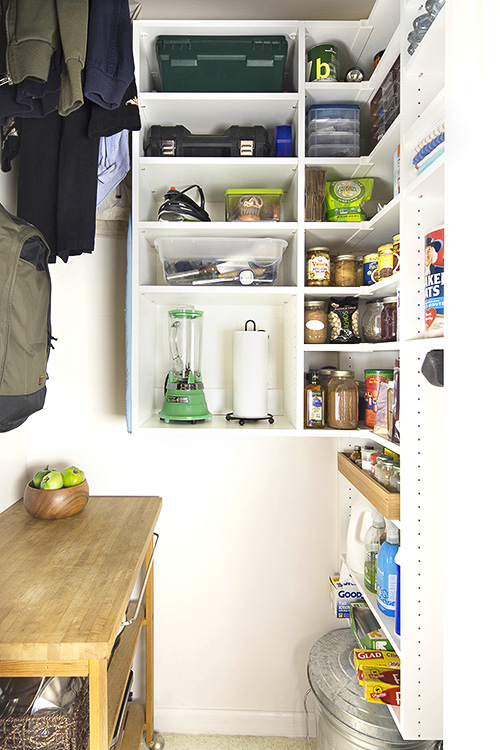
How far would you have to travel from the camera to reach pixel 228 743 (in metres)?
1.87

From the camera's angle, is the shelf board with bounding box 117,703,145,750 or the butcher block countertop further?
the shelf board with bounding box 117,703,145,750

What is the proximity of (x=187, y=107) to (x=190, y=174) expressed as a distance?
0.66 feet

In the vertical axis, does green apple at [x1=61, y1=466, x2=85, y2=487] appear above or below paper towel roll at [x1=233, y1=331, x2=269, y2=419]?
below

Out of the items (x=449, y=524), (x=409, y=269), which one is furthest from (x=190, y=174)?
(x=449, y=524)

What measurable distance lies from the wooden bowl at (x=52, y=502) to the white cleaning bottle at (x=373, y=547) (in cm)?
96

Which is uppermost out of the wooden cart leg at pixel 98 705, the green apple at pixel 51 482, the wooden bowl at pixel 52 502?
the green apple at pixel 51 482

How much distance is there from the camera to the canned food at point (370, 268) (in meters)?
1.51

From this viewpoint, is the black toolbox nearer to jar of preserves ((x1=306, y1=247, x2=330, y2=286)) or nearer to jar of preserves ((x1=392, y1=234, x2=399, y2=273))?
jar of preserves ((x1=306, y1=247, x2=330, y2=286))

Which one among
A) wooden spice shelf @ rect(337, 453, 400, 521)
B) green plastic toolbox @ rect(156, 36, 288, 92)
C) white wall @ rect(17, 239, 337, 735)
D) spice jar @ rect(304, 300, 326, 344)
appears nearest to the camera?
wooden spice shelf @ rect(337, 453, 400, 521)

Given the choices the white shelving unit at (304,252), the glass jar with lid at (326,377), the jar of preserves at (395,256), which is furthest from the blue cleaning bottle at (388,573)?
the jar of preserves at (395,256)

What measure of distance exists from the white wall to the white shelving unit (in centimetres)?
15

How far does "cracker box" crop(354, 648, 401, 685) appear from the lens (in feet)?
4.54

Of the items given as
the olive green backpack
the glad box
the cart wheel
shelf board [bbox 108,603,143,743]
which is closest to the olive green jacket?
the olive green backpack

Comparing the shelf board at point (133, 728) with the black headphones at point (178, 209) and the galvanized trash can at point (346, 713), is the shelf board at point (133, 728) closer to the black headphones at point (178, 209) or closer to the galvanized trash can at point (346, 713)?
the galvanized trash can at point (346, 713)
